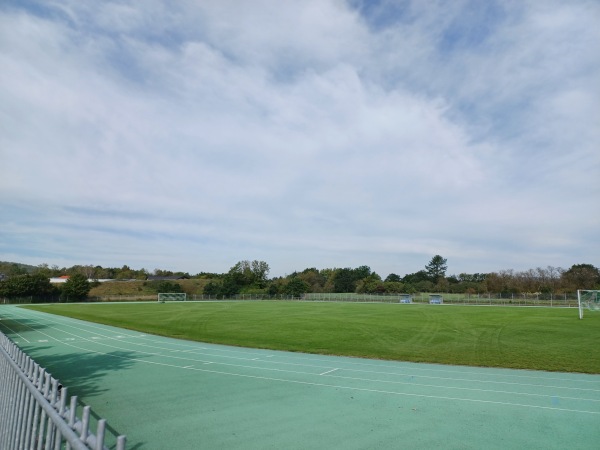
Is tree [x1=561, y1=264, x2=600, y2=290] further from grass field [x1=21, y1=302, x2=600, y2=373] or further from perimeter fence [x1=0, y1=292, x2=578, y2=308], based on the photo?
grass field [x1=21, y1=302, x2=600, y2=373]

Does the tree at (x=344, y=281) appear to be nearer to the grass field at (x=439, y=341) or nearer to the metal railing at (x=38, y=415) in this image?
the grass field at (x=439, y=341)

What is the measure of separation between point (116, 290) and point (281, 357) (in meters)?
107

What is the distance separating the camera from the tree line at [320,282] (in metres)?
85.6

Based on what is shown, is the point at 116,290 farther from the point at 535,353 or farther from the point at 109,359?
the point at 535,353

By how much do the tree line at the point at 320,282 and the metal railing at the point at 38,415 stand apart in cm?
8158

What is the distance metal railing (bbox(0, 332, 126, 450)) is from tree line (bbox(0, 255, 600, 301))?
268ft

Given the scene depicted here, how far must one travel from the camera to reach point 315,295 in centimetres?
9650

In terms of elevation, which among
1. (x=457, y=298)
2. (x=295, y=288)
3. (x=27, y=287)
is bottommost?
(x=457, y=298)

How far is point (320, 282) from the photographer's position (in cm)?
15175

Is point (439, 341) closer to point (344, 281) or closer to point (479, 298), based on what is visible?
point (479, 298)

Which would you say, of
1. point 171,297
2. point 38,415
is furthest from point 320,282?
point 38,415

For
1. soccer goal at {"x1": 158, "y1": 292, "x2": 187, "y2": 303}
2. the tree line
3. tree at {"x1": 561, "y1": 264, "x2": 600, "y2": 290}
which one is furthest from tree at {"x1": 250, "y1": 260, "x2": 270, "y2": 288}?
tree at {"x1": 561, "y1": 264, "x2": 600, "y2": 290}

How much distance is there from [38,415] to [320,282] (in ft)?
489

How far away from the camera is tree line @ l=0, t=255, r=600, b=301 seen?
85625 mm
